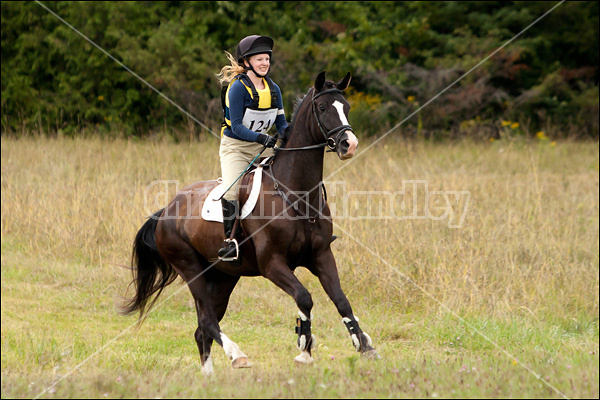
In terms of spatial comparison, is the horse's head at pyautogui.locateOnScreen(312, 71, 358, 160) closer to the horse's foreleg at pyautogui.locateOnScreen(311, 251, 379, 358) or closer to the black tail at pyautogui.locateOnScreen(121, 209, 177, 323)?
the horse's foreleg at pyautogui.locateOnScreen(311, 251, 379, 358)

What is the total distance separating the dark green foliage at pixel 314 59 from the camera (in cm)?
2116

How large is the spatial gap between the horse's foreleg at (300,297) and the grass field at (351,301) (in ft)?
0.63

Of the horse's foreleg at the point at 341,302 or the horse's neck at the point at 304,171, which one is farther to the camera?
the horse's neck at the point at 304,171

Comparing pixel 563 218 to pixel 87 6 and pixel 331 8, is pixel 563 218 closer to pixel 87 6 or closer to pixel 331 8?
pixel 331 8

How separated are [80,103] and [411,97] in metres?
10.3

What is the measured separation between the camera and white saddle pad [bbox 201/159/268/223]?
20.1ft

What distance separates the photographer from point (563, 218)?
37.9ft

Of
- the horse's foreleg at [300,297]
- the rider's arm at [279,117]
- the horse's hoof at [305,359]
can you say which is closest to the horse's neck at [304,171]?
the rider's arm at [279,117]

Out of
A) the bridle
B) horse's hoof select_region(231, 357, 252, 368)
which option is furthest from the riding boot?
horse's hoof select_region(231, 357, 252, 368)

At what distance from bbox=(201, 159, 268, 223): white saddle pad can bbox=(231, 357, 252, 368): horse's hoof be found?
1217 mm

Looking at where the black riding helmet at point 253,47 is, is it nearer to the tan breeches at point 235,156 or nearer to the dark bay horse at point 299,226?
the dark bay horse at point 299,226

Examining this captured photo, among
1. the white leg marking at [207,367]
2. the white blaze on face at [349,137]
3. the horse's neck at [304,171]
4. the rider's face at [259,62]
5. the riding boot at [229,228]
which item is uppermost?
the rider's face at [259,62]

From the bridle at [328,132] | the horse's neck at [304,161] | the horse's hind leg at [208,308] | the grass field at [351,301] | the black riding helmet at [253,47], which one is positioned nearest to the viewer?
the grass field at [351,301]

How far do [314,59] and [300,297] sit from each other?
56.3ft
